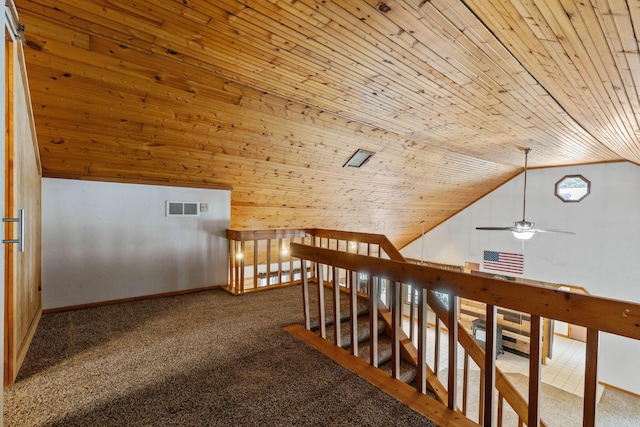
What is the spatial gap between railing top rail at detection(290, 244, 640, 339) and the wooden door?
2079mm

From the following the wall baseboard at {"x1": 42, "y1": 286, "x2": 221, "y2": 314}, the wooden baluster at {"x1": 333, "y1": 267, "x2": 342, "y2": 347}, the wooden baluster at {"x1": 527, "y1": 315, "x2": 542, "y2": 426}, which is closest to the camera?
the wooden baluster at {"x1": 527, "y1": 315, "x2": 542, "y2": 426}

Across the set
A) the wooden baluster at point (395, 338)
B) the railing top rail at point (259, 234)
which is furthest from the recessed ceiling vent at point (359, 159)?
the wooden baluster at point (395, 338)

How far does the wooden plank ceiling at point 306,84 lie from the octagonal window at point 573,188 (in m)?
2.25

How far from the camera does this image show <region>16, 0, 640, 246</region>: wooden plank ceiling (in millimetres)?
2062

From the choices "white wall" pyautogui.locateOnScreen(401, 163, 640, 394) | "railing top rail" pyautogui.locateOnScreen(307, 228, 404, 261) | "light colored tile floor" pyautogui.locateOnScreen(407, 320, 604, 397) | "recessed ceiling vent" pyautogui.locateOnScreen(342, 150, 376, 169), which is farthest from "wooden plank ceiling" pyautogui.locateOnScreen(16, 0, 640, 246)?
"light colored tile floor" pyautogui.locateOnScreen(407, 320, 604, 397)

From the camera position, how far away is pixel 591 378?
57.6 inches

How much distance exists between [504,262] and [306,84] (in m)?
7.97

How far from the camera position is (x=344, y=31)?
2.30 meters

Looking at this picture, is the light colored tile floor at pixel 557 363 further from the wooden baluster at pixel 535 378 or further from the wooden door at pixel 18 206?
the wooden door at pixel 18 206

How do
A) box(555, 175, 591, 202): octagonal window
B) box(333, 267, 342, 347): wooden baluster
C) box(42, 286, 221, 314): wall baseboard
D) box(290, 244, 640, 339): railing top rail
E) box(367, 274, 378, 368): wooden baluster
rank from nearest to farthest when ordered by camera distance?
box(290, 244, 640, 339): railing top rail, box(367, 274, 378, 368): wooden baluster, box(333, 267, 342, 347): wooden baluster, box(42, 286, 221, 314): wall baseboard, box(555, 175, 591, 202): octagonal window

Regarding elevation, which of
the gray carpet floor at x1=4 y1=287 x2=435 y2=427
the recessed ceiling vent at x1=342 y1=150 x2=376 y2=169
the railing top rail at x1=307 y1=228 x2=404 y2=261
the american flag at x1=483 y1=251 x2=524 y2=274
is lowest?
the american flag at x1=483 y1=251 x2=524 y2=274

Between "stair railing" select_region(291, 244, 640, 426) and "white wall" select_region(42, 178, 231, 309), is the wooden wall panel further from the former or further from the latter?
"stair railing" select_region(291, 244, 640, 426)

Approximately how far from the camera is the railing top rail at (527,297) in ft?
4.43

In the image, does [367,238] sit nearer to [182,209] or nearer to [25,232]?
[182,209]
